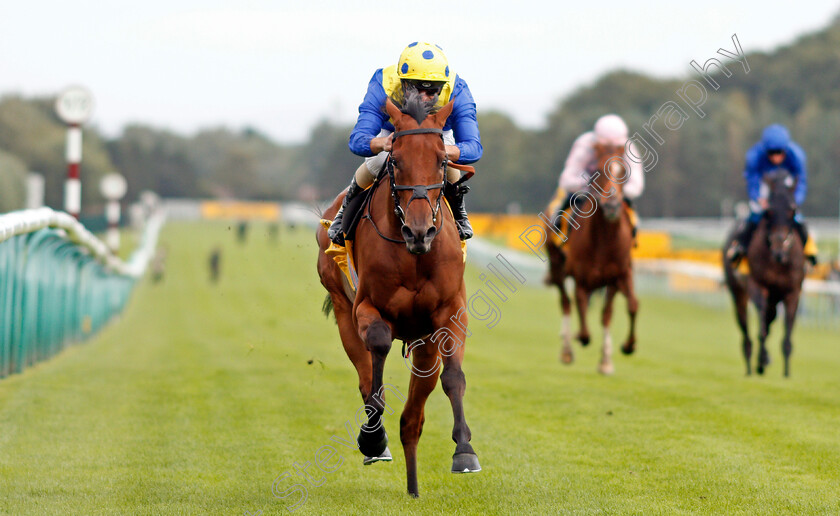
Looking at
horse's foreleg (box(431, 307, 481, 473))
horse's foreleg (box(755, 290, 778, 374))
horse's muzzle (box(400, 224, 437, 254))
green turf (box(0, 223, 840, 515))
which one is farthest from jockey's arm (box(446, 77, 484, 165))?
horse's foreleg (box(755, 290, 778, 374))

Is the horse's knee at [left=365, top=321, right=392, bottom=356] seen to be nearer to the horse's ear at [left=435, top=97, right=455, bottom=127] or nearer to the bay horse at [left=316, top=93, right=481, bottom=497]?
the bay horse at [left=316, top=93, right=481, bottom=497]

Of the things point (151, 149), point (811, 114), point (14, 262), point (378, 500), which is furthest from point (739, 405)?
point (151, 149)

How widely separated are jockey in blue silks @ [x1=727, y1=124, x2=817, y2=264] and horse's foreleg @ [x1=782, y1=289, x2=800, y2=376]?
441mm

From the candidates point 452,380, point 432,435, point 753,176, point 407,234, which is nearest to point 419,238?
point 407,234

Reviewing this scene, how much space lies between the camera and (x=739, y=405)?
7547 millimetres

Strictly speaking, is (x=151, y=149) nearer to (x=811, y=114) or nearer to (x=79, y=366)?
(x=811, y=114)

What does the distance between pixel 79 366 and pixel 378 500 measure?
19.1 ft

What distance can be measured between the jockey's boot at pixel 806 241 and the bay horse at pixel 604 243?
61.5 inches

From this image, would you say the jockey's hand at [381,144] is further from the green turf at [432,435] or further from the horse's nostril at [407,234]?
the green turf at [432,435]

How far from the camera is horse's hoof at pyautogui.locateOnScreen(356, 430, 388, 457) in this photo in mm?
4934

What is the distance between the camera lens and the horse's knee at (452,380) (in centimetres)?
471

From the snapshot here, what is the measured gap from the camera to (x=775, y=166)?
9.87m

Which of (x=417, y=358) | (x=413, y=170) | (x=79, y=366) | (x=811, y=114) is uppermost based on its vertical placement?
(x=811, y=114)

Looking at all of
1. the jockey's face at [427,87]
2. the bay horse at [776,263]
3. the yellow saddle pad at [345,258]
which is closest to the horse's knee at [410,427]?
the yellow saddle pad at [345,258]
